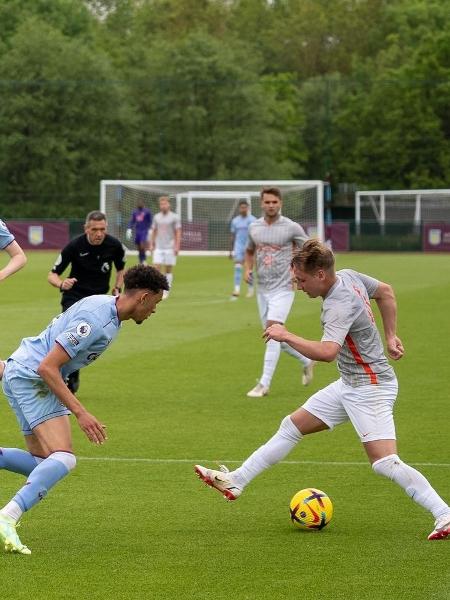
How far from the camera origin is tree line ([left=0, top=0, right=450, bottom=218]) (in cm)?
6106

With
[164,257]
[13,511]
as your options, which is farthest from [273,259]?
[164,257]

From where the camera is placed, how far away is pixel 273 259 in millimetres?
13477

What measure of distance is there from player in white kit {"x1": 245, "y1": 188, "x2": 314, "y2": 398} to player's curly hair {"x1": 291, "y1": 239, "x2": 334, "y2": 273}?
6063 millimetres

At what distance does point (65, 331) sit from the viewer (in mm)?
6988

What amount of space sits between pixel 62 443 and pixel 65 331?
2.09ft

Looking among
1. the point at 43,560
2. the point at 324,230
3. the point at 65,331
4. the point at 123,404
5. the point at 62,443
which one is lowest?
the point at 324,230

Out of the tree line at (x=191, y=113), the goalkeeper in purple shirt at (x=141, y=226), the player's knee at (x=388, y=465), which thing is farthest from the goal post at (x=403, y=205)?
the player's knee at (x=388, y=465)

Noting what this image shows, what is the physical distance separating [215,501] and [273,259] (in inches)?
206

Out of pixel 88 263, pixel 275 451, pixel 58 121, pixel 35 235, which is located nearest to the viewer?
pixel 275 451

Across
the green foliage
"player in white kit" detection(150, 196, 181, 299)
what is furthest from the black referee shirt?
the green foliage

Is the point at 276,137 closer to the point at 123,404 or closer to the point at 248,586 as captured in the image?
the point at 123,404

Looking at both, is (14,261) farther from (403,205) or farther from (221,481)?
(403,205)

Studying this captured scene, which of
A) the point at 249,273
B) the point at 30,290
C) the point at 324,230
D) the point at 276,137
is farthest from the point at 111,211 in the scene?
the point at 249,273

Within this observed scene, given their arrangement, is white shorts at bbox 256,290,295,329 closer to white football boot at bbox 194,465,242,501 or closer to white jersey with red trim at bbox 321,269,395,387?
white football boot at bbox 194,465,242,501
